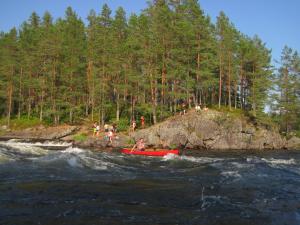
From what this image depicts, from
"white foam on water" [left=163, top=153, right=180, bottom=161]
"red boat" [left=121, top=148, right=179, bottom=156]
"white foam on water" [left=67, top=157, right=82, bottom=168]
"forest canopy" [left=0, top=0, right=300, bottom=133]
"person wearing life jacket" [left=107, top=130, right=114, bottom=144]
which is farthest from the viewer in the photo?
"forest canopy" [left=0, top=0, right=300, bottom=133]

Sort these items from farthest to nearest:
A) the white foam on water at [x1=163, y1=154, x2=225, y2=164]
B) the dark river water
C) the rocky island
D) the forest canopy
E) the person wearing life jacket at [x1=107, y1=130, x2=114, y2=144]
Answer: the forest canopy → the rocky island → the person wearing life jacket at [x1=107, y1=130, x2=114, y2=144] → the white foam on water at [x1=163, y1=154, x2=225, y2=164] → the dark river water

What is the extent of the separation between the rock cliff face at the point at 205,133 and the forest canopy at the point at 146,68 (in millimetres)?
Result: 4267

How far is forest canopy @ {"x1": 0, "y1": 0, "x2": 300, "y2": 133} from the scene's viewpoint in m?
46.7

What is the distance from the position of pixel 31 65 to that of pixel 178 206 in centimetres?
5254

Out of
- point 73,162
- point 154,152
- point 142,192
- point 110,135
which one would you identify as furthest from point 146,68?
point 142,192

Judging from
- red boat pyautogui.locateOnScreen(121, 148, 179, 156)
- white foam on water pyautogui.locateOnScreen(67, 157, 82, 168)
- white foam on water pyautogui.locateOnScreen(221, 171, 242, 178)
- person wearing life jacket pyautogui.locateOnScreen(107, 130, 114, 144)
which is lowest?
white foam on water pyautogui.locateOnScreen(221, 171, 242, 178)

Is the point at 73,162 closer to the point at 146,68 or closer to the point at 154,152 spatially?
the point at 154,152

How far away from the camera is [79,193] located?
14.8 meters

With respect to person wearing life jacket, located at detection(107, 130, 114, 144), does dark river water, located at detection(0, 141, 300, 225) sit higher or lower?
lower

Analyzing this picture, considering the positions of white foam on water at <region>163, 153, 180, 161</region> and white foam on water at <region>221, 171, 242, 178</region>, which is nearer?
white foam on water at <region>221, 171, 242, 178</region>

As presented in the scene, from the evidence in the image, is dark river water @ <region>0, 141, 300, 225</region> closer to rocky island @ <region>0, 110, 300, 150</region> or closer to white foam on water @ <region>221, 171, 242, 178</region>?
white foam on water @ <region>221, 171, 242, 178</region>

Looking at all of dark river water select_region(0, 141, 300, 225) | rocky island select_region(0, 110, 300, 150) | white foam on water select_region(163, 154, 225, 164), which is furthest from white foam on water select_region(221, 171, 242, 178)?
rocky island select_region(0, 110, 300, 150)

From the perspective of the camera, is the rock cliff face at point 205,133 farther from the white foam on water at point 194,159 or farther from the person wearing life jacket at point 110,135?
the white foam on water at point 194,159

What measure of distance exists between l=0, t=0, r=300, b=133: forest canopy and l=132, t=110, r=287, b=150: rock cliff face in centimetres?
427
